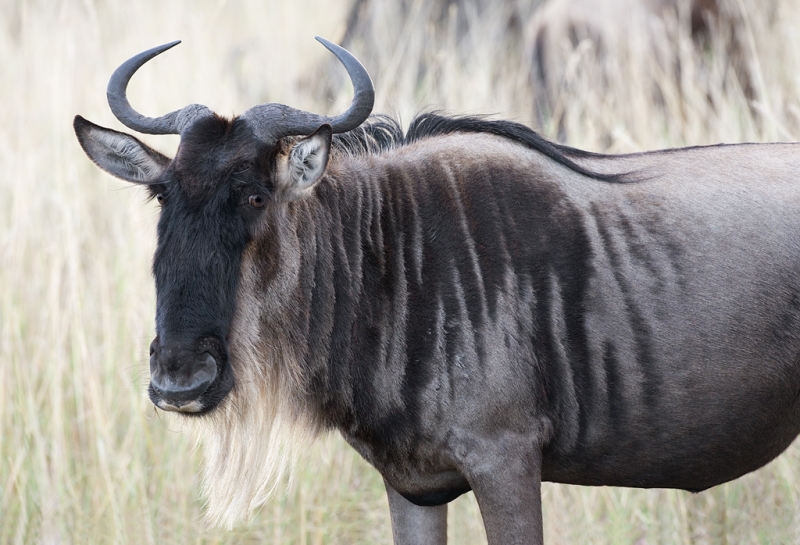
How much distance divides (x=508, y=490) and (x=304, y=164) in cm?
109

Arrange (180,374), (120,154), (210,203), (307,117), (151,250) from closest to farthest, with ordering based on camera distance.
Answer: (180,374) < (210,203) < (307,117) < (120,154) < (151,250)

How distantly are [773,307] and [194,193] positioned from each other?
1749 mm

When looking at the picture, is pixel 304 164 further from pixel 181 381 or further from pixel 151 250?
pixel 151 250

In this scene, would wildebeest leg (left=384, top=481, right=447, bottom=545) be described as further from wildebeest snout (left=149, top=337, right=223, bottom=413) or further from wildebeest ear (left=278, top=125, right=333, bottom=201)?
wildebeest ear (left=278, top=125, right=333, bottom=201)

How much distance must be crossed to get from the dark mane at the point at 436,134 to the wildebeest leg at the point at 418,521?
117 centimetres

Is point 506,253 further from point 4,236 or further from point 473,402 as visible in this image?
point 4,236

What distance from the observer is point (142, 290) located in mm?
4523

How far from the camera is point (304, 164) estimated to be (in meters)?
2.46

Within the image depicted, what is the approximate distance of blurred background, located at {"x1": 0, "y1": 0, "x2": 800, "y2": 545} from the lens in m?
3.90

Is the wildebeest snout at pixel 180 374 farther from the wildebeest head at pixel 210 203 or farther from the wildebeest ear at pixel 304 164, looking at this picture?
the wildebeest ear at pixel 304 164

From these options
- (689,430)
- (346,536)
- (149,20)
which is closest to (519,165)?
(689,430)

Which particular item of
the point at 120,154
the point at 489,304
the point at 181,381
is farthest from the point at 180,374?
the point at 489,304

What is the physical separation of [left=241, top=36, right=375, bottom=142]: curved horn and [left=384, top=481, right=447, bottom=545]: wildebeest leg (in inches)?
48.8

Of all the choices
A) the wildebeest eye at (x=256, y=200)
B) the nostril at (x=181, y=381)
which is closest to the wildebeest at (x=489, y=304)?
the wildebeest eye at (x=256, y=200)
